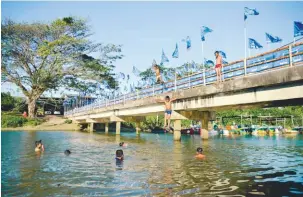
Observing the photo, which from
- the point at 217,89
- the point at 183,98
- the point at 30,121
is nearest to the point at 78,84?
the point at 30,121

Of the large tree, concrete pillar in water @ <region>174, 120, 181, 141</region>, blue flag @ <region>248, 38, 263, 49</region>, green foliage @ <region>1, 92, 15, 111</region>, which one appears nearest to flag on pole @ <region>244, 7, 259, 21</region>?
blue flag @ <region>248, 38, 263, 49</region>

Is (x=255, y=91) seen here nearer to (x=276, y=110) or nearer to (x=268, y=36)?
(x=268, y=36)

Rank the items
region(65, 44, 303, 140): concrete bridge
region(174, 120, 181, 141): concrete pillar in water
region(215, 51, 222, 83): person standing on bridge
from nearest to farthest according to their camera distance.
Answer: region(65, 44, 303, 140): concrete bridge
region(215, 51, 222, 83): person standing on bridge
region(174, 120, 181, 141): concrete pillar in water

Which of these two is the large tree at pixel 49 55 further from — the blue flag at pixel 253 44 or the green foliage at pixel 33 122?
the blue flag at pixel 253 44

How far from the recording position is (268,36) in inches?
741

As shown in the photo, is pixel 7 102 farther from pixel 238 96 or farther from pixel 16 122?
pixel 238 96

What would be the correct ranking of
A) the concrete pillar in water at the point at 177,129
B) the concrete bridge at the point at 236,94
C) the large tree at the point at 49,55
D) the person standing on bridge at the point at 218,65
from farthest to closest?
the large tree at the point at 49,55, the concrete pillar in water at the point at 177,129, the person standing on bridge at the point at 218,65, the concrete bridge at the point at 236,94

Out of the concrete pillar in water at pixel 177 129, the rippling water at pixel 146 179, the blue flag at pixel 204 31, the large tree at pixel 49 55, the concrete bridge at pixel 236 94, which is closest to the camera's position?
the rippling water at pixel 146 179

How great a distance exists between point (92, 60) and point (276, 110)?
45.2 metres

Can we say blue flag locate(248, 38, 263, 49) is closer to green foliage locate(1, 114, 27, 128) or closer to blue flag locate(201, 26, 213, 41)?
blue flag locate(201, 26, 213, 41)

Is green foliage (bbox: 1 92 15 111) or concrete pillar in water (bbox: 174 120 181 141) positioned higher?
green foliage (bbox: 1 92 15 111)

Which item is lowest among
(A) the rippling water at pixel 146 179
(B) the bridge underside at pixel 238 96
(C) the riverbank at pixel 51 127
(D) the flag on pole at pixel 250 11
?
(A) the rippling water at pixel 146 179

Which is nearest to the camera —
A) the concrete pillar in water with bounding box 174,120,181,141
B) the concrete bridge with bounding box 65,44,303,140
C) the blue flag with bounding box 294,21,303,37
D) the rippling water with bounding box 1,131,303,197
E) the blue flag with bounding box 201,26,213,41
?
the rippling water with bounding box 1,131,303,197

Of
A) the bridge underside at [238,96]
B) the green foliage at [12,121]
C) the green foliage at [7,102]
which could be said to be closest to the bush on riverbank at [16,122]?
the green foliage at [12,121]
